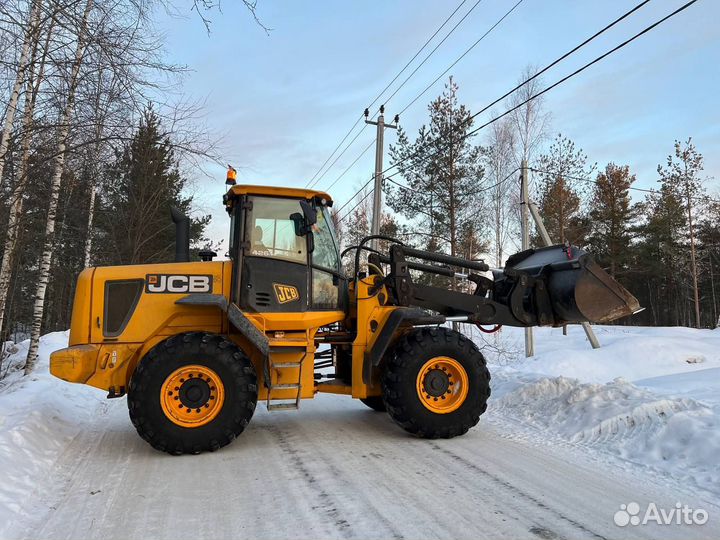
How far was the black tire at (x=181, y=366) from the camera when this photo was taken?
4980 mm

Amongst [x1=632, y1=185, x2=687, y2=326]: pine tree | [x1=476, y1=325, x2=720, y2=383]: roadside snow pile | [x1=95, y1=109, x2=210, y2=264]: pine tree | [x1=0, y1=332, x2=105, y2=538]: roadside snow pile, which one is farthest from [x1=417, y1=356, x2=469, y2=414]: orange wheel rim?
[x1=632, y1=185, x2=687, y2=326]: pine tree

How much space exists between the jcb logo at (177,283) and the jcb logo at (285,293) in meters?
0.74

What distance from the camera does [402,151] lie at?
75.9ft

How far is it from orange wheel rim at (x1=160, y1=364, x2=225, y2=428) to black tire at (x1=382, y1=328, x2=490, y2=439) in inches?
72.1

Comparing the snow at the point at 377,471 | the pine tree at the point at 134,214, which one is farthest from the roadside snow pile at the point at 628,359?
the pine tree at the point at 134,214

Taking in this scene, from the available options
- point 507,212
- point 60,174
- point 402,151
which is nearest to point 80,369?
point 60,174

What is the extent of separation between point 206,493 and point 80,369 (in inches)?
83.7

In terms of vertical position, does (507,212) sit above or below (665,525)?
above

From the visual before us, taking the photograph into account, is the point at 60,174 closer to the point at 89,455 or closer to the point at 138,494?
the point at 89,455

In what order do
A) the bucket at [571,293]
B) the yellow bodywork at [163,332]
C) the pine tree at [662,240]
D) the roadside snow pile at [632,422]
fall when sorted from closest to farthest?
the roadside snow pile at [632,422], the yellow bodywork at [163,332], the bucket at [571,293], the pine tree at [662,240]

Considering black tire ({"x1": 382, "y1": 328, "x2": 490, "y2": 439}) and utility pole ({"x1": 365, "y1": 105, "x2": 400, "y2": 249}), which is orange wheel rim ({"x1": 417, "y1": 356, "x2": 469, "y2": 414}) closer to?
black tire ({"x1": 382, "y1": 328, "x2": 490, "y2": 439})

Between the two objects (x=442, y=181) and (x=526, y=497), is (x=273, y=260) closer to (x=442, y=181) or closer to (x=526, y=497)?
(x=526, y=497)

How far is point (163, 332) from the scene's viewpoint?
18.3 feet

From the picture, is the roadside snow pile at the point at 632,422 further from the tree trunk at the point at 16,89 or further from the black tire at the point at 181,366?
the tree trunk at the point at 16,89
